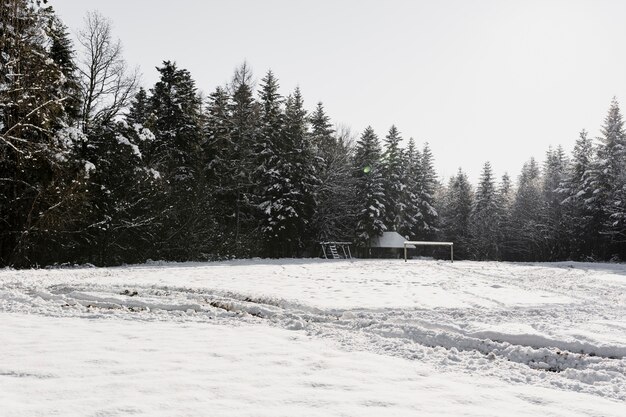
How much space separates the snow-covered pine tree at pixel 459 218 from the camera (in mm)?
57812

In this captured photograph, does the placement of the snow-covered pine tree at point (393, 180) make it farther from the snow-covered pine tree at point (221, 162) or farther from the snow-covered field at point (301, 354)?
the snow-covered field at point (301, 354)

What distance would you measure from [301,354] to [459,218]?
57850 mm

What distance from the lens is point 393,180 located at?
49594 millimetres

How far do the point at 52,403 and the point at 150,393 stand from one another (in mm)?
714

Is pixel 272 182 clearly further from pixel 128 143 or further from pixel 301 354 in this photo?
pixel 301 354

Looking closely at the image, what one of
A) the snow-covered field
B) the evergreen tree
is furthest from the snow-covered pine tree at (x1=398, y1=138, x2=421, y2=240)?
the snow-covered field

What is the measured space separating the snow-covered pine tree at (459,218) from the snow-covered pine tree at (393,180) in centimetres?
Result: 1039

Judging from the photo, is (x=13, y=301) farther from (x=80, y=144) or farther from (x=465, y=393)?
(x=80, y=144)

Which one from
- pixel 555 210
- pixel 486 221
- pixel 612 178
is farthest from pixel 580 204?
pixel 486 221

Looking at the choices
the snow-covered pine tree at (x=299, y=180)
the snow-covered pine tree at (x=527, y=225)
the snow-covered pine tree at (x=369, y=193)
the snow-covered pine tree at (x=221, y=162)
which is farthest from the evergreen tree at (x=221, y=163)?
the snow-covered pine tree at (x=527, y=225)

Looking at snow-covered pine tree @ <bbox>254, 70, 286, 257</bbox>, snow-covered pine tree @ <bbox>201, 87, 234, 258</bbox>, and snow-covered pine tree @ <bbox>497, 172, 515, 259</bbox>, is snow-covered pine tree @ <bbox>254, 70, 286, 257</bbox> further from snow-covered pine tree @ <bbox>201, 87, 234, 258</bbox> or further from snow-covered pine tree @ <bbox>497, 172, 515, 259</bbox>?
snow-covered pine tree @ <bbox>497, 172, 515, 259</bbox>

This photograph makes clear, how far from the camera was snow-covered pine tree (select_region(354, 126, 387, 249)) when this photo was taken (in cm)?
4491

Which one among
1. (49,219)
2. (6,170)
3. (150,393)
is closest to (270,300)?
(150,393)

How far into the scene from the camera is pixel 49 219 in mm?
17234
